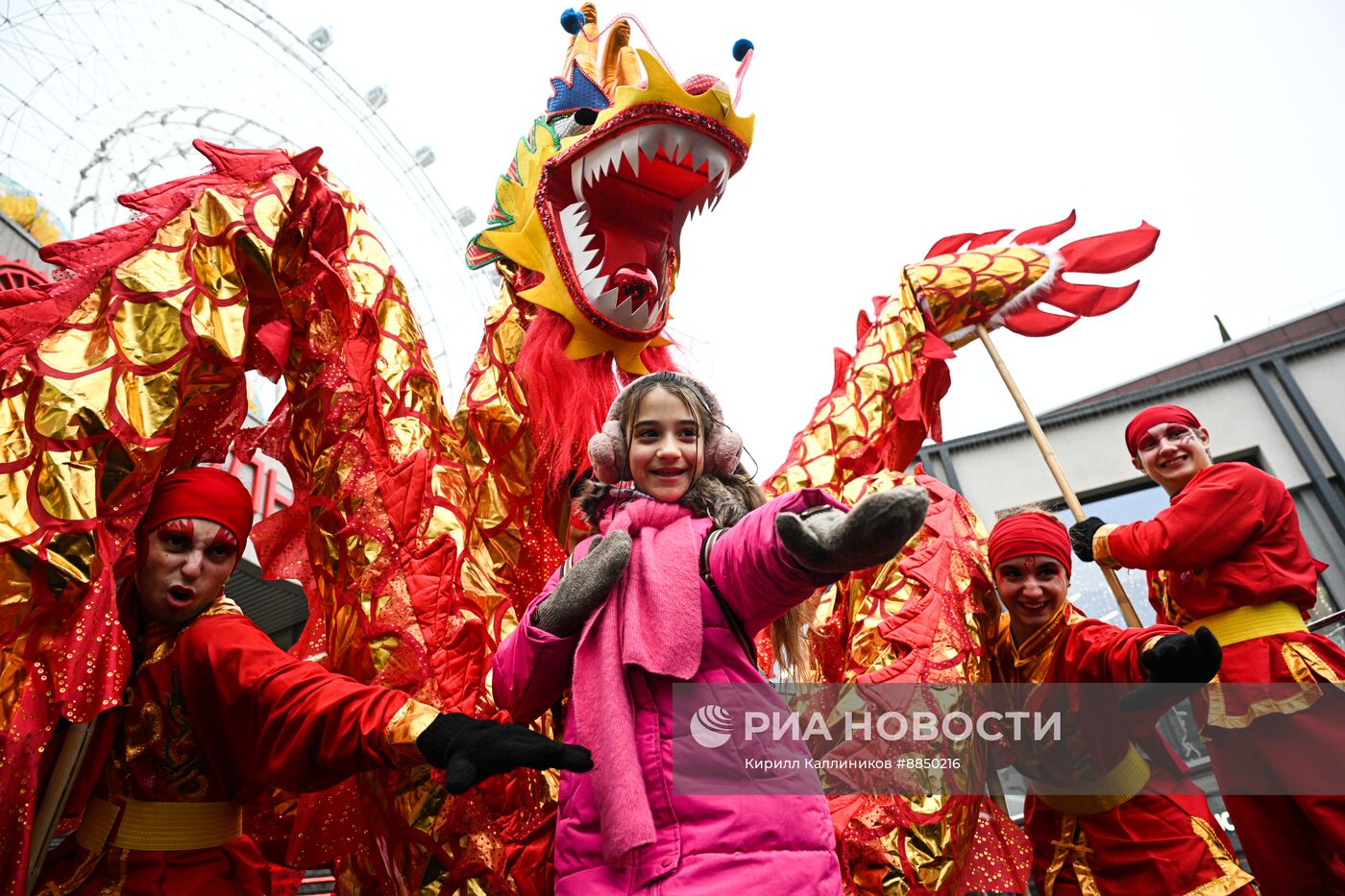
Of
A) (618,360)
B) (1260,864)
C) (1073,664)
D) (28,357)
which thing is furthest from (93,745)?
(1260,864)

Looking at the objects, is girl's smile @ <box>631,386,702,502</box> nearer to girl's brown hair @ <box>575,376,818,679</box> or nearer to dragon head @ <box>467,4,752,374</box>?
girl's brown hair @ <box>575,376,818,679</box>

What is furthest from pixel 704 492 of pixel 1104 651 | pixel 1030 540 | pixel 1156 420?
pixel 1156 420

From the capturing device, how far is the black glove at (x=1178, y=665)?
6.08 feet

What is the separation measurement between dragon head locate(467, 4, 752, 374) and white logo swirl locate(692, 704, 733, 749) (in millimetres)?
1304

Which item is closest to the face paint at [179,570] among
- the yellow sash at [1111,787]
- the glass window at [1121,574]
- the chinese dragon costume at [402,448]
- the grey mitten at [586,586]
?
the chinese dragon costume at [402,448]

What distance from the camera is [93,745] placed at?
65.1 inches

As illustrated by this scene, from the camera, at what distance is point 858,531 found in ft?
3.76

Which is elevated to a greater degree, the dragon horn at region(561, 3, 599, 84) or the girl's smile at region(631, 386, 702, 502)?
the dragon horn at region(561, 3, 599, 84)

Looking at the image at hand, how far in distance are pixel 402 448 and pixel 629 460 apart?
76 centimetres

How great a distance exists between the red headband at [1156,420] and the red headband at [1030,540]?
401 millimetres

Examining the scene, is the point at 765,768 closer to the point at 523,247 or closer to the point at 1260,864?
the point at 523,247

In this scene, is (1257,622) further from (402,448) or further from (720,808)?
(402,448)

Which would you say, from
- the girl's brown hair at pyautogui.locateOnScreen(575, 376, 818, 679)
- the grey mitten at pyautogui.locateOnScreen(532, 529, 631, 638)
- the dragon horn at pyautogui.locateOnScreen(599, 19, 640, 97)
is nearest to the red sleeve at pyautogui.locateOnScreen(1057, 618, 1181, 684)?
the girl's brown hair at pyautogui.locateOnScreen(575, 376, 818, 679)

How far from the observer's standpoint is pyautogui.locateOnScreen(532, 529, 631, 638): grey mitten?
1.46 meters
